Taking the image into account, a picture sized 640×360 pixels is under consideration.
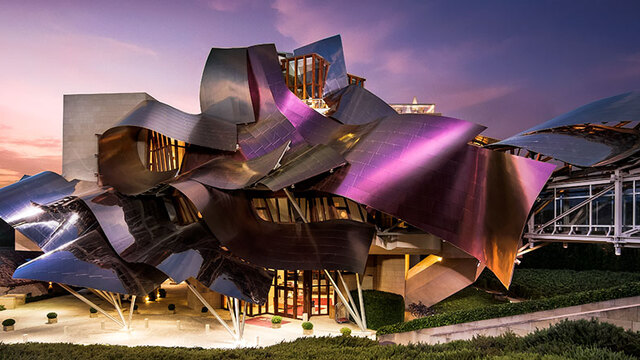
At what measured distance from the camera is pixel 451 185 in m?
17.2

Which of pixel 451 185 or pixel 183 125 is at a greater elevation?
pixel 183 125

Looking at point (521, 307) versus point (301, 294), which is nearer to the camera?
point (521, 307)

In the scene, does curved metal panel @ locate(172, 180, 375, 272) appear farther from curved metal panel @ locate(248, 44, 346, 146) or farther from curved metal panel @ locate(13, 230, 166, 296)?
curved metal panel @ locate(248, 44, 346, 146)

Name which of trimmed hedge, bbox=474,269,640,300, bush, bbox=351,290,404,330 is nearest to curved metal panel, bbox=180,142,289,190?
bush, bbox=351,290,404,330

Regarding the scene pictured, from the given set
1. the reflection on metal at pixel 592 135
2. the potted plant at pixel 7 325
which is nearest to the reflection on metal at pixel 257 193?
the reflection on metal at pixel 592 135

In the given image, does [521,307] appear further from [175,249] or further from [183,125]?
[183,125]

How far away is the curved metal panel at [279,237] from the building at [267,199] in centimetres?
7

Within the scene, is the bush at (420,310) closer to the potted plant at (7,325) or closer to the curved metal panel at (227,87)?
the curved metal panel at (227,87)

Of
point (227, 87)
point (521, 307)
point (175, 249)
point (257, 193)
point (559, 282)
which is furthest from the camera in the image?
point (227, 87)

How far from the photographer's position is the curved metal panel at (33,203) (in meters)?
21.8

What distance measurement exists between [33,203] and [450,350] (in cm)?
2408

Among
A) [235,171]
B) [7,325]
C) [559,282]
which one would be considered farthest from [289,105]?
[559,282]

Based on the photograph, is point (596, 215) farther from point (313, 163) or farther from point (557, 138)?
point (313, 163)

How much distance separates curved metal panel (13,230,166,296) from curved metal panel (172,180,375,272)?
→ 4.27 meters
